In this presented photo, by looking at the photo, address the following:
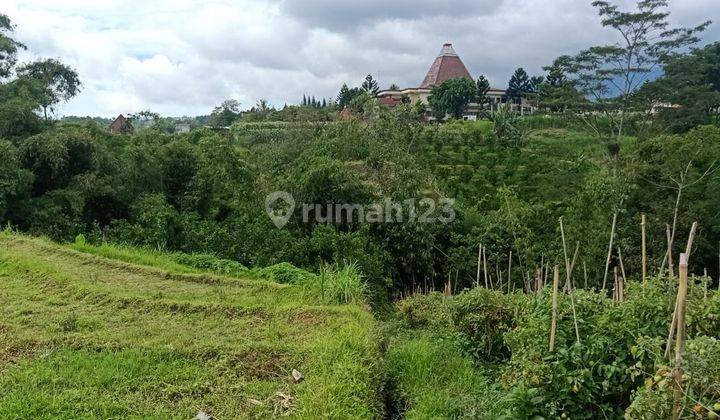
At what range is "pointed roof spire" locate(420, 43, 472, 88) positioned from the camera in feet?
136

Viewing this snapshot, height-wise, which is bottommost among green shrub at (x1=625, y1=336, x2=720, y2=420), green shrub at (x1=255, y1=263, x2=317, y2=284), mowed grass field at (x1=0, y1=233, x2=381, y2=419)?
green shrub at (x1=255, y1=263, x2=317, y2=284)

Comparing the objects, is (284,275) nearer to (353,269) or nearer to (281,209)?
(353,269)

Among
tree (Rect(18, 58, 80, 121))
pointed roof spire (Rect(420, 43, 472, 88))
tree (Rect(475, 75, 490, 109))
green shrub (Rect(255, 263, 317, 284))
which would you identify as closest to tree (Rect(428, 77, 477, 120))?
tree (Rect(475, 75, 490, 109))

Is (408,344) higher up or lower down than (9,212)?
lower down

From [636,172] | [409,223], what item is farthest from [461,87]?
[409,223]

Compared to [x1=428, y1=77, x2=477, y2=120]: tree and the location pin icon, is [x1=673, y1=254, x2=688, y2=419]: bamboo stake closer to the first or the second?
the location pin icon

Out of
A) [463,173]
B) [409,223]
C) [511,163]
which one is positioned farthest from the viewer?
[511,163]

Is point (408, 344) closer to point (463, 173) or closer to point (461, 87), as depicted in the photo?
point (463, 173)

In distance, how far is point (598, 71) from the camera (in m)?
18.5

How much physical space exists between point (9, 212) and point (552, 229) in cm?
995

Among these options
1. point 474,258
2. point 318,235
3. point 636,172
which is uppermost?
point 636,172

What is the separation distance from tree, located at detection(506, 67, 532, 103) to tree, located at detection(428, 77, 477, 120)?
7.04 metres

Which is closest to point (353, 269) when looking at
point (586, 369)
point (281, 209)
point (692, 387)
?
point (281, 209)

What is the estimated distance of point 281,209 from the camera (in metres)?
9.48
